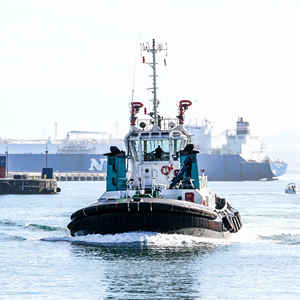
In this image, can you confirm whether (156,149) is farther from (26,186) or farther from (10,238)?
(26,186)

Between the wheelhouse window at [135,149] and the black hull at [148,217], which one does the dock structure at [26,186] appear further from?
the black hull at [148,217]

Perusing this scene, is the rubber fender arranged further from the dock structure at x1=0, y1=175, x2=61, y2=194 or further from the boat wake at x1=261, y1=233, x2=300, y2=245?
the dock structure at x1=0, y1=175, x2=61, y2=194

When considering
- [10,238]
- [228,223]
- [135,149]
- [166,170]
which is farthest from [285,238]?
[10,238]

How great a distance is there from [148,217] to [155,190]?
3375 millimetres

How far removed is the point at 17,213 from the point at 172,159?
30245mm

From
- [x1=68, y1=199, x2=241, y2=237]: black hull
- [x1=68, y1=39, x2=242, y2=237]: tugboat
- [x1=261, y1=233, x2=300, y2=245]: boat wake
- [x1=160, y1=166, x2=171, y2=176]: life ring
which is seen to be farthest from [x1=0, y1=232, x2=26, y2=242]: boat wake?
[x1=261, y1=233, x2=300, y2=245]: boat wake

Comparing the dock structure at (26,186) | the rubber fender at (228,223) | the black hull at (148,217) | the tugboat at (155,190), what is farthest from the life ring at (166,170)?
the dock structure at (26,186)

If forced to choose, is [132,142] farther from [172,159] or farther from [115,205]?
[115,205]

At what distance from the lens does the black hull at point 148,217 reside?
37250 millimetres

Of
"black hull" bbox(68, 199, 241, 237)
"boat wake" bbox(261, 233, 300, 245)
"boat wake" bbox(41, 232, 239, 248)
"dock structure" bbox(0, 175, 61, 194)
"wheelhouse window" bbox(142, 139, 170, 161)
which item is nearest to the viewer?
"black hull" bbox(68, 199, 241, 237)

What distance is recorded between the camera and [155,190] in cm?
4062

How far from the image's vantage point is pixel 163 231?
37.9m

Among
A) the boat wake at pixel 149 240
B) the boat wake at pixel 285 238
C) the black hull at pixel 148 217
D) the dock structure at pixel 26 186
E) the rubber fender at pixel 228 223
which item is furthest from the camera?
the dock structure at pixel 26 186

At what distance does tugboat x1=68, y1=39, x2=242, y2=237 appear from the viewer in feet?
123
